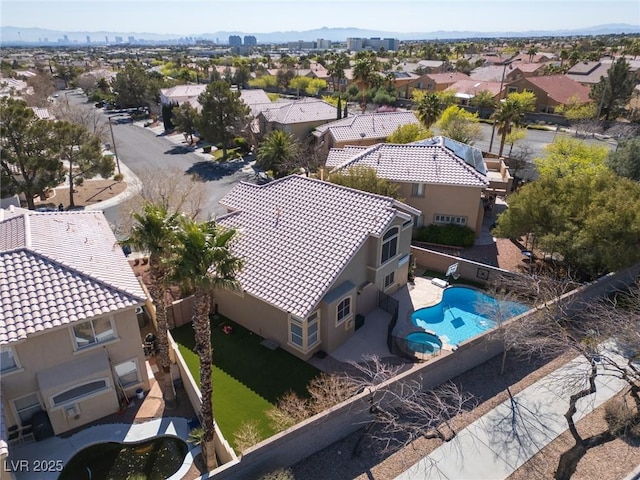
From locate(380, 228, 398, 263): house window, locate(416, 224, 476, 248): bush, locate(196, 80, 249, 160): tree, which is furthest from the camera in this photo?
locate(196, 80, 249, 160): tree

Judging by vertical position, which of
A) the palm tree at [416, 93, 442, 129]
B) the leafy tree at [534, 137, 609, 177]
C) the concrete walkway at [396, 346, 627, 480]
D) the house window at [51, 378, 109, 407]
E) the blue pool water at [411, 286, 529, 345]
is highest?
the palm tree at [416, 93, 442, 129]

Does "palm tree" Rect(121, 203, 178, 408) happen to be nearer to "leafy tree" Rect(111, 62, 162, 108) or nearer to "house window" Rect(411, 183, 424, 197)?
"house window" Rect(411, 183, 424, 197)

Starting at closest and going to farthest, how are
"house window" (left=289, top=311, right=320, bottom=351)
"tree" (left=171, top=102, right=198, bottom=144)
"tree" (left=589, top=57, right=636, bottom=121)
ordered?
"house window" (left=289, top=311, right=320, bottom=351), "tree" (left=171, top=102, right=198, bottom=144), "tree" (left=589, top=57, right=636, bottom=121)

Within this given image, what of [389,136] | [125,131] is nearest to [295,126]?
[389,136]

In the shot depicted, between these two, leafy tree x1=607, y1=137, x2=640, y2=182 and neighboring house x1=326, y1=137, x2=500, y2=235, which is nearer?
neighboring house x1=326, y1=137, x2=500, y2=235

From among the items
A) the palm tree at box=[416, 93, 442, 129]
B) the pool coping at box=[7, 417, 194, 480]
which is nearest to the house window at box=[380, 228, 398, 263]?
the pool coping at box=[7, 417, 194, 480]

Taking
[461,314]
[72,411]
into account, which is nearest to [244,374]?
[72,411]

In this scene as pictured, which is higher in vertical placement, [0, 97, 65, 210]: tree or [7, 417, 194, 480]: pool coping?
[0, 97, 65, 210]: tree

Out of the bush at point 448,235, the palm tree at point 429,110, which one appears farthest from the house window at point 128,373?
the palm tree at point 429,110
